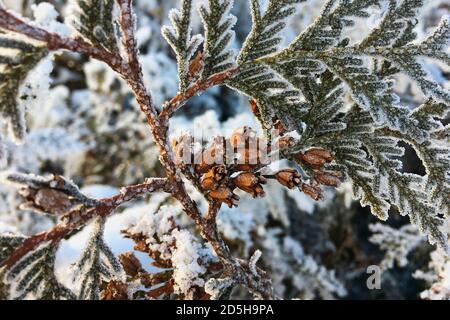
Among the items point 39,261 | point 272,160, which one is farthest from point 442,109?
point 39,261

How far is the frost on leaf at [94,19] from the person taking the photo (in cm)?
108

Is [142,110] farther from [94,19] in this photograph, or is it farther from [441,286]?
[441,286]

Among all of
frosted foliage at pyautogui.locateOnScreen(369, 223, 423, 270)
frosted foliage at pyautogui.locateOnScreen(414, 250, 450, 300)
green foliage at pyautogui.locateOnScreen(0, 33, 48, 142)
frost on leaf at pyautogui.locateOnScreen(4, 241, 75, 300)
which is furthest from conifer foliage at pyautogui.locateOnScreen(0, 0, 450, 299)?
frosted foliage at pyautogui.locateOnScreen(369, 223, 423, 270)

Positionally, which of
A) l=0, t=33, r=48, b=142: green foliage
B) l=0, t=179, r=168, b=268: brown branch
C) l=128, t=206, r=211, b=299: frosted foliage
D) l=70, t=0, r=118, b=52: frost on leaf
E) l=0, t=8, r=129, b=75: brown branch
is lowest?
l=128, t=206, r=211, b=299: frosted foliage

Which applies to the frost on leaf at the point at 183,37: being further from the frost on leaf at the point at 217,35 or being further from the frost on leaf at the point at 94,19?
the frost on leaf at the point at 94,19

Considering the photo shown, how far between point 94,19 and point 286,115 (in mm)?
522

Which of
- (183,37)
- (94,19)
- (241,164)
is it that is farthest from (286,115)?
(94,19)

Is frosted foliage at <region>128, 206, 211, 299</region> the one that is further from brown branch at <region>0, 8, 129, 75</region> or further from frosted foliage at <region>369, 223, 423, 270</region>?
frosted foliage at <region>369, 223, 423, 270</region>

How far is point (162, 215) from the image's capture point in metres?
1.65

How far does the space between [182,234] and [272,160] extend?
37 cm

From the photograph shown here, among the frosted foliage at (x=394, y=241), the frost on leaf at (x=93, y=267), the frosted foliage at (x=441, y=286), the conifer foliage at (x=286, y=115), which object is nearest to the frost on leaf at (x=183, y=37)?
the conifer foliage at (x=286, y=115)

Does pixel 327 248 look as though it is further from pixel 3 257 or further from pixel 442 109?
pixel 3 257

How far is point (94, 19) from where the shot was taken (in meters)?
1.09

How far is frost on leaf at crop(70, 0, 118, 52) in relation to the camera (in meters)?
1.08
